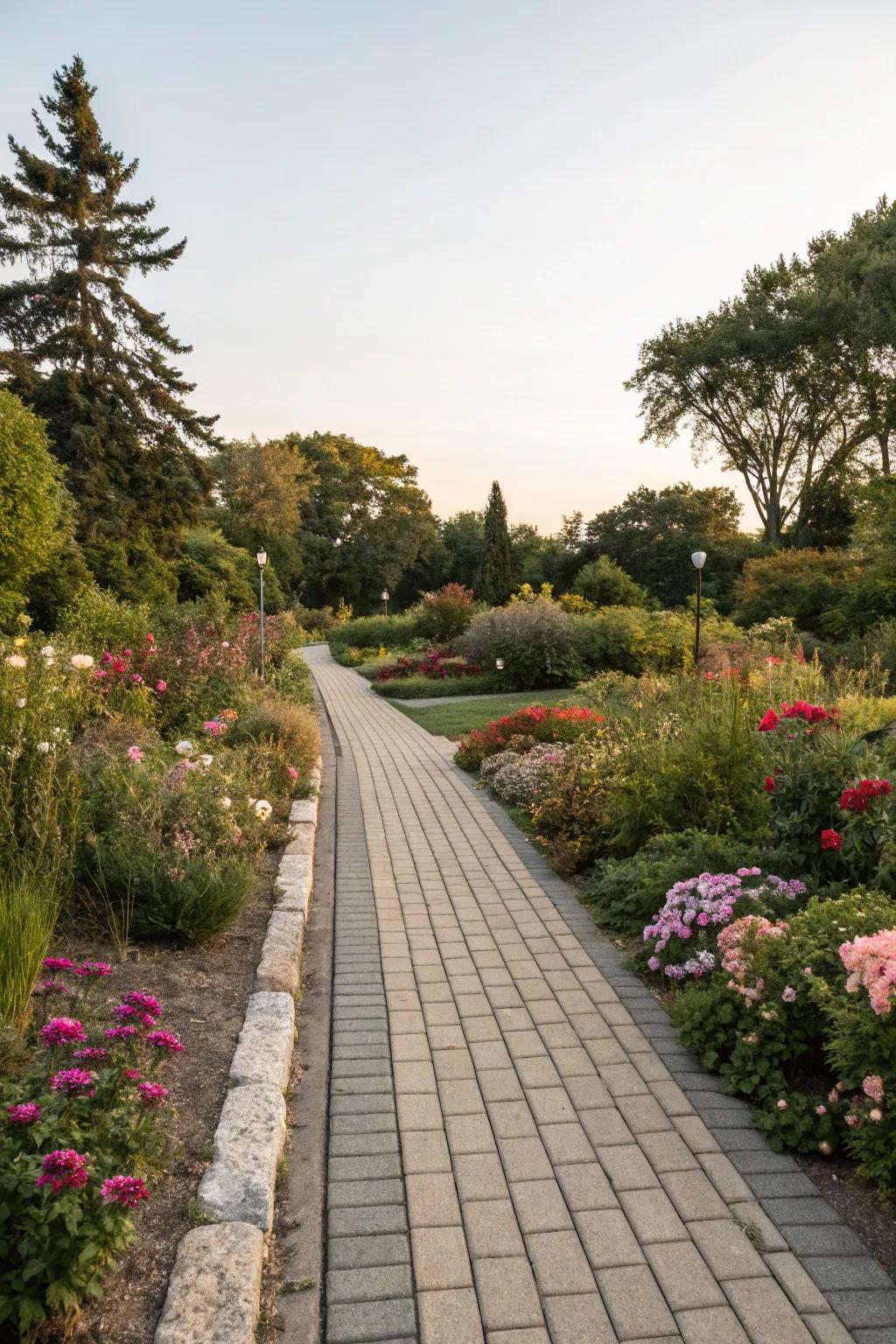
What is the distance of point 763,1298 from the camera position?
2326 mm

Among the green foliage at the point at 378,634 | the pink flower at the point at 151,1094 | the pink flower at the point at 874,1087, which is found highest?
the green foliage at the point at 378,634

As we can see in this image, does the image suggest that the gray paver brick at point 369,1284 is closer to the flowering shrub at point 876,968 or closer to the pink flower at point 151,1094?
the pink flower at point 151,1094

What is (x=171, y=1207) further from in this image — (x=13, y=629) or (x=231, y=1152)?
(x=13, y=629)

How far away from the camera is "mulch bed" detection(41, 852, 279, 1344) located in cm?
212

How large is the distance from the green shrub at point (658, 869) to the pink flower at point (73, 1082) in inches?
134

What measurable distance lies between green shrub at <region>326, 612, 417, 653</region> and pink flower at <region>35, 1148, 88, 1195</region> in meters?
29.4

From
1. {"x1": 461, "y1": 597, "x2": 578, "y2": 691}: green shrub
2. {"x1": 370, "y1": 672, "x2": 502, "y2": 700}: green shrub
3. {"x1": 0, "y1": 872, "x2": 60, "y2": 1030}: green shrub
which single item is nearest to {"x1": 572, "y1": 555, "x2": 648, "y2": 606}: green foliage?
{"x1": 461, "y1": 597, "x2": 578, "y2": 691}: green shrub

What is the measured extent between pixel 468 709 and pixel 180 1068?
1310 centimetres

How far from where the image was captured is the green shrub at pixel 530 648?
19.8 metres

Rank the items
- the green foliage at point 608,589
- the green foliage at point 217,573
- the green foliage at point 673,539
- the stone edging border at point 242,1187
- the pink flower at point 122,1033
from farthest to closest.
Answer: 1. the green foliage at point 673,539
2. the green foliage at point 217,573
3. the green foliage at point 608,589
4. the pink flower at point 122,1033
5. the stone edging border at point 242,1187

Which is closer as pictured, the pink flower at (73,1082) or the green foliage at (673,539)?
the pink flower at (73,1082)

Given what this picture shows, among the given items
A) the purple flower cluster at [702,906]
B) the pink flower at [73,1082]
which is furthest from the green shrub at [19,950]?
the purple flower cluster at [702,906]

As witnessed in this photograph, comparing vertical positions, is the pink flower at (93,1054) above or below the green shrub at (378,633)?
below

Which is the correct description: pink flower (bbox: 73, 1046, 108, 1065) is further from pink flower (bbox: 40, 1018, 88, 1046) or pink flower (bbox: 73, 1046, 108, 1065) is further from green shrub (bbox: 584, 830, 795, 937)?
green shrub (bbox: 584, 830, 795, 937)
